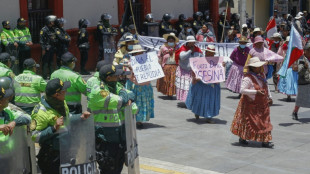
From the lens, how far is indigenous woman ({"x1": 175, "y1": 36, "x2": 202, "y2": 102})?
13.3 metres

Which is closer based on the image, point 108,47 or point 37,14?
point 37,14

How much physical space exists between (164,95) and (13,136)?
10.1m

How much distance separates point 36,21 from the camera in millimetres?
18781

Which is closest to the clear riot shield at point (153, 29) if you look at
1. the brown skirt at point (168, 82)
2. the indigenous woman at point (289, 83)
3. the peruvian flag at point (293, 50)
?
the brown skirt at point (168, 82)

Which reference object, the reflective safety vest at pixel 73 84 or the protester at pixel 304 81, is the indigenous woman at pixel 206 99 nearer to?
the protester at pixel 304 81

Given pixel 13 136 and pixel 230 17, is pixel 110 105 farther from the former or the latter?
pixel 230 17

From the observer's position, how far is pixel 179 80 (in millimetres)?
13961

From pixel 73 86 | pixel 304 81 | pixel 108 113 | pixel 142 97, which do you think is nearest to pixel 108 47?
pixel 142 97

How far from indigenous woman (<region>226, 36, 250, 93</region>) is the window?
6.41 metres

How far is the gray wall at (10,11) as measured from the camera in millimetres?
17594

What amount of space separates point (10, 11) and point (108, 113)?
1100 centimetres

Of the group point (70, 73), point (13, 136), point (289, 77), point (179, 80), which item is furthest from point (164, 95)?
point (13, 136)

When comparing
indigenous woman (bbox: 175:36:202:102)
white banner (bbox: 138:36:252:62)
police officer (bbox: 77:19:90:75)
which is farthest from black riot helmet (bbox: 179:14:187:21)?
indigenous woman (bbox: 175:36:202:102)

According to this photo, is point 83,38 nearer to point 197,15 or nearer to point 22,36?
point 22,36
